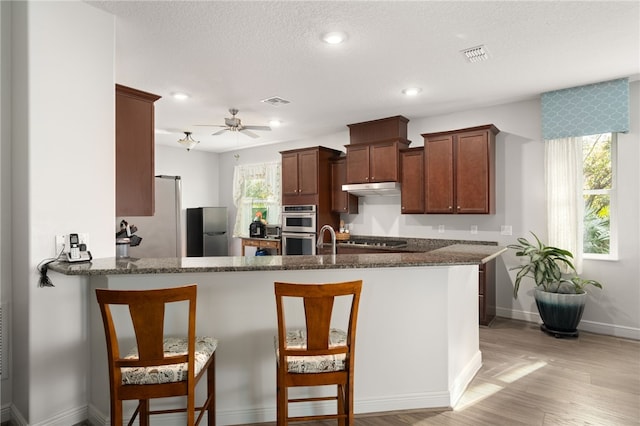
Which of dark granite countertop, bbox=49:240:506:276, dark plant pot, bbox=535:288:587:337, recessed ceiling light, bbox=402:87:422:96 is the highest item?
recessed ceiling light, bbox=402:87:422:96

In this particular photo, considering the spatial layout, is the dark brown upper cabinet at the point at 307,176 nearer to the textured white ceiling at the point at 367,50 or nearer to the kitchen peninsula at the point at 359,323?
the textured white ceiling at the point at 367,50

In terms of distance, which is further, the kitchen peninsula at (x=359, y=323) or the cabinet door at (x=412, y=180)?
the cabinet door at (x=412, y=180)

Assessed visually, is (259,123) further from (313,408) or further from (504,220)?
→ (313,408)

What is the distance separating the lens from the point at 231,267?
1996 millimetres

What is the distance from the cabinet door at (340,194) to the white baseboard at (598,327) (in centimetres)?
267

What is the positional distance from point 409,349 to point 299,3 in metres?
2.42

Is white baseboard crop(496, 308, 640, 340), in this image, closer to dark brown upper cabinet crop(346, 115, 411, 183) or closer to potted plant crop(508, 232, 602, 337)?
potted plant crop(508, 232, 602, 337)

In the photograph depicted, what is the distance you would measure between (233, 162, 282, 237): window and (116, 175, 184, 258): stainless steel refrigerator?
1.54m

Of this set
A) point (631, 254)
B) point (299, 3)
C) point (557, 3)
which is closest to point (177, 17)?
point (299, 3)

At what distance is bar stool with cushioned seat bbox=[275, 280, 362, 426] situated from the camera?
1.76 meters

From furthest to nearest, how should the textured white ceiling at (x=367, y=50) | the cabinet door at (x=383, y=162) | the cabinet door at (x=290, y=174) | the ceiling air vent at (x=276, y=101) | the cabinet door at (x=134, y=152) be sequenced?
the cabinet door at (x=290, y=174)
the cabinet door at (x=383, y=162)
the ceiling air vent at (x=276, y=101)
the cabinet door at (x=134, y=152)
the textured white ceiling at (x=367, y=50)

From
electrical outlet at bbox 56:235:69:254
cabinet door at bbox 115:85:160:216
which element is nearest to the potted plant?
cabinet door at bbox 115:85:160:216

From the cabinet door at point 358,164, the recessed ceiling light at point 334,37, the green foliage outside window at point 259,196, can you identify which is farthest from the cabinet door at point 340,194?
the recessed ceiling light at point 334,37

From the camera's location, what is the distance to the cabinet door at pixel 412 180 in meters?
4.96
